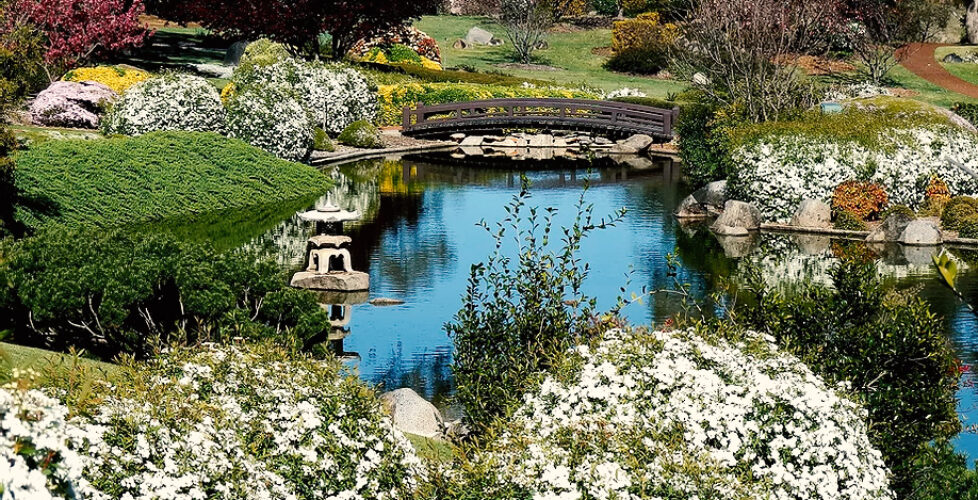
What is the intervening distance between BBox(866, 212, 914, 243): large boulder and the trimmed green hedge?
13658 millimetres

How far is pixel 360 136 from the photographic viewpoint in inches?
1684

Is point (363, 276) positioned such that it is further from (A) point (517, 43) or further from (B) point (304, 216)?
(A) point (517, 43)

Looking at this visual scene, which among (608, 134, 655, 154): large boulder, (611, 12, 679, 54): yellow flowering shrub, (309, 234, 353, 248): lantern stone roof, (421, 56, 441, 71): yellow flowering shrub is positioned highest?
(611, 12, 679, 54): yellow flowering shrub

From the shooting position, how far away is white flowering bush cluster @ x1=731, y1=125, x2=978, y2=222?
2980 centimetres

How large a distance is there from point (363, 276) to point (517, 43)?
44.6 m

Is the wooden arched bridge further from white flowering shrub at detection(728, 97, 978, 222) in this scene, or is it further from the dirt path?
the dirt path

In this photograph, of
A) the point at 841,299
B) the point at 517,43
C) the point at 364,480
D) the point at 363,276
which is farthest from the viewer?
the point at 517,43

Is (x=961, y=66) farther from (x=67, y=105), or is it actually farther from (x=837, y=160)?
(x=67, y=105)

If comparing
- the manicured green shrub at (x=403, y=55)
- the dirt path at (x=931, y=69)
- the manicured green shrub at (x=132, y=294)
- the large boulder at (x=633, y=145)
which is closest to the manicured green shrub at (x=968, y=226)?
the manicured green shrub at (x=132, y=294)

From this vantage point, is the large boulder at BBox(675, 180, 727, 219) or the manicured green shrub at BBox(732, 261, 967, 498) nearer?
the manicured green shrub at BBox(732, 261, 967, 498)

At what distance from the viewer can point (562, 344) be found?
12789 millimetres

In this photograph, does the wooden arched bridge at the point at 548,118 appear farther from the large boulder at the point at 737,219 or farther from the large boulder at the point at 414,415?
the large boulder at the point at 414,415

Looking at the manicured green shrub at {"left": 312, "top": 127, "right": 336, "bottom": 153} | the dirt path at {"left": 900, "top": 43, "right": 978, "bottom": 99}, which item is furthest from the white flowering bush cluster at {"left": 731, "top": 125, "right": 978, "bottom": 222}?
the dirt path at {"left": 900, "top": 43, "right": 978, "bottom": 99}

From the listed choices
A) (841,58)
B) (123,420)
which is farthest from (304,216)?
(841,58)
